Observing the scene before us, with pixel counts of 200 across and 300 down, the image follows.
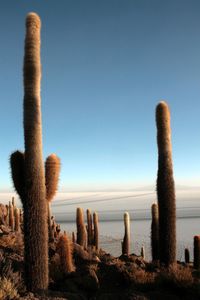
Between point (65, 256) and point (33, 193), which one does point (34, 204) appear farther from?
point (65, 256)

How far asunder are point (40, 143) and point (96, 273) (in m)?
5.49

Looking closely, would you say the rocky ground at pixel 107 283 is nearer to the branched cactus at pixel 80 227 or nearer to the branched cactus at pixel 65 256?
the branched cactus at pixel 65 256

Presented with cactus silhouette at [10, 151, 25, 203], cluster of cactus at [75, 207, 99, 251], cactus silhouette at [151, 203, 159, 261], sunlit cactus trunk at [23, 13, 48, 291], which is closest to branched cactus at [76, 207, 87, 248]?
cluster of cactus at [75, 207, 99, 251]

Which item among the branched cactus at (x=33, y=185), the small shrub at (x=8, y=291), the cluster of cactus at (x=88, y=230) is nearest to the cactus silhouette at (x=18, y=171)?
the branched cactus at (x=33, y=185)

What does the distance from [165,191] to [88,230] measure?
15.5 m

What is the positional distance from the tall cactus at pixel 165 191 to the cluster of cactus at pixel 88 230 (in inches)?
366

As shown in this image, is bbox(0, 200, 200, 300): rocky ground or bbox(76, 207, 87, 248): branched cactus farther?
bbox(76, 207, 87, 248): branched cactus

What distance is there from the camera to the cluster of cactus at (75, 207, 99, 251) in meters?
27.9

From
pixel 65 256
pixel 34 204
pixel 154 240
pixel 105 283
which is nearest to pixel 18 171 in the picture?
pixel 34 204

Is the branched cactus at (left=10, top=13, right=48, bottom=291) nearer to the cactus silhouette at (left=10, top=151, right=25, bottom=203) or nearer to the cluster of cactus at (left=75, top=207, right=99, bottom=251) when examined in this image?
the cactus silhouette at (left=10, top=151, right=25, bottom=203)

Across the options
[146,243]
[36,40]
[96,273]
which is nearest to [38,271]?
[96,273]

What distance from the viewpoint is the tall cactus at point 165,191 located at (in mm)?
18672

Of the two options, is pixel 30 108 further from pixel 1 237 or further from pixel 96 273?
pixel 1 237

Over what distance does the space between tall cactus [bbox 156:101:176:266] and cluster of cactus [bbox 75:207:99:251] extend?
9291 millimetres
